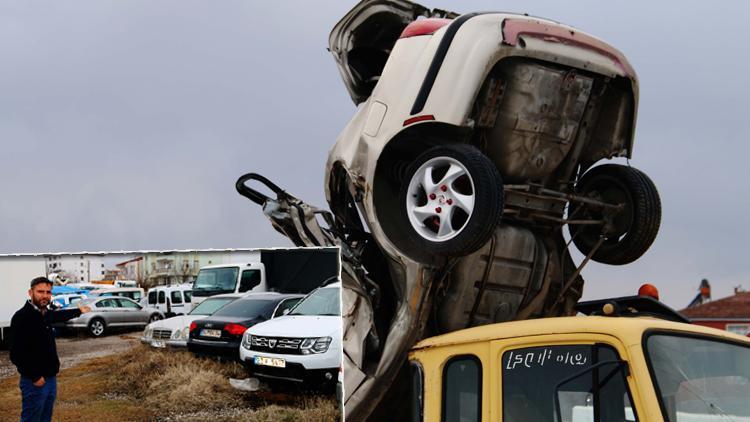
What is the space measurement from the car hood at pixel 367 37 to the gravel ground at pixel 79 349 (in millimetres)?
2388

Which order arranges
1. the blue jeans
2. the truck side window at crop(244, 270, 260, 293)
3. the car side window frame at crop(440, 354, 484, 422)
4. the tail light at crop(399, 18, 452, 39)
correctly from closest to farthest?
the car side window frame at crop(440, 354, 484, 422) → the blue jeans → the truck side window at crop(244, 270, 260, 293) → the tail light at crop(399, 18, 452, 39)

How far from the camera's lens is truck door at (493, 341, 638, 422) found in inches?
135

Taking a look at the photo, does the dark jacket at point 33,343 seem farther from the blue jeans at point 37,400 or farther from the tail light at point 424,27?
the tail light at point 424,27

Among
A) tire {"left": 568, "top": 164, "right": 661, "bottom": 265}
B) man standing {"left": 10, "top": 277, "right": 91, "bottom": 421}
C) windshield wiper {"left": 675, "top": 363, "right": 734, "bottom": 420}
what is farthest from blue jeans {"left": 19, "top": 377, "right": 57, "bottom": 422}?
tire {"left": 568, "top": 164, "right": 661, "bottom": 265}

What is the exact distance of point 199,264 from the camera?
4.76m

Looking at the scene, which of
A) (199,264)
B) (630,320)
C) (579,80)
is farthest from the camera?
(579,80)

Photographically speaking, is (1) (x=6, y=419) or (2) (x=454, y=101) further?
(2) (x=454, y=101)

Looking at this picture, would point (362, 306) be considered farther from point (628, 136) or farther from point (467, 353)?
point (628, 136)

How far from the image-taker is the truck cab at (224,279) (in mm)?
4723

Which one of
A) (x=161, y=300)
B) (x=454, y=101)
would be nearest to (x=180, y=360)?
(x=161, y=300)

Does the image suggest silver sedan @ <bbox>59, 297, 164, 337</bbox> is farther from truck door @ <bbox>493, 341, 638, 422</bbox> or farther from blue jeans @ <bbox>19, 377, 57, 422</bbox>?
truck door @ <bbox>493, 341, 638, 422</bbox>

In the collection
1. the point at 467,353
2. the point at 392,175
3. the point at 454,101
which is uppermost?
the point at 454,101

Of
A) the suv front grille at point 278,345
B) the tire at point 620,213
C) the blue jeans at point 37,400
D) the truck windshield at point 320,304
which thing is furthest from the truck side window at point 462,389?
the blue jeans at point 37,400

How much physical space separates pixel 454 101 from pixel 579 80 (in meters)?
0.86
